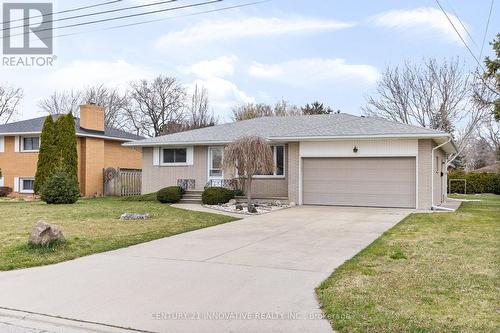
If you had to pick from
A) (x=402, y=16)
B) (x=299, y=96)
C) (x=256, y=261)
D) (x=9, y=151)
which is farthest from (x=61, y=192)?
(x=299, y=96)

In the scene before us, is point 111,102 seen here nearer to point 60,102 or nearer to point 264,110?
point 60,102

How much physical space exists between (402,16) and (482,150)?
41.6 metres

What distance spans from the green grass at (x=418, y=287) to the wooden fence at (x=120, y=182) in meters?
17.2

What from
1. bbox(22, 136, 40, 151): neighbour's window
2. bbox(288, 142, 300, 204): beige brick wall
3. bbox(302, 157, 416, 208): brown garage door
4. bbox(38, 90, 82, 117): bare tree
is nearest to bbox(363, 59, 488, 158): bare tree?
bbox(302, 157, 416, 208): brown garage door

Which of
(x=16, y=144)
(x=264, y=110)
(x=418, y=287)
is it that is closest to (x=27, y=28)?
(x=16, y=144)

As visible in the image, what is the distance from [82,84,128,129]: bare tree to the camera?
46.2 m

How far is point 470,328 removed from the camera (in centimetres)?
420

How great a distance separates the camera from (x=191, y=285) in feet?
19.4

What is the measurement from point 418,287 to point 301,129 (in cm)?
1387

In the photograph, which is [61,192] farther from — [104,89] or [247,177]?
[104,89]

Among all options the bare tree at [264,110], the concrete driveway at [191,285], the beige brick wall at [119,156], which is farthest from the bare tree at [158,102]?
the concrete driveway at [191,285]

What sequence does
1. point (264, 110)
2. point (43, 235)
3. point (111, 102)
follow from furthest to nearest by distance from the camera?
point (111, 102) → point (264, 110) → point (43, 235)

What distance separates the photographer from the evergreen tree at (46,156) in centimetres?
2033

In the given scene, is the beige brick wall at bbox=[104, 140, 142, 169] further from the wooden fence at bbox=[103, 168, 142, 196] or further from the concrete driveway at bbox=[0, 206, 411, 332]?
the concrete driveway at bbox=[0, 206, 411, 332]
